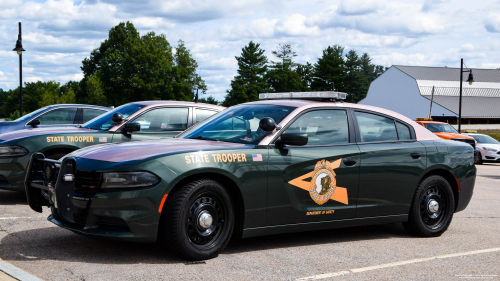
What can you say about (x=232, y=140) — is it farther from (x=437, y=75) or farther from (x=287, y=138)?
(x=437, y=75)

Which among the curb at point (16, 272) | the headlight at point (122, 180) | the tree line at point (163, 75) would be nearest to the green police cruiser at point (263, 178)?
the headlight at point (122, 180)

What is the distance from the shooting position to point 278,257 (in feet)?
16.6

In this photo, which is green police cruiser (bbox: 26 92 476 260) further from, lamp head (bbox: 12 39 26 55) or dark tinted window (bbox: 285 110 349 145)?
lamp head (bbox: 12 39 26 55)

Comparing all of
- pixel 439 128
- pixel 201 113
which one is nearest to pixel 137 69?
pixel 439 128

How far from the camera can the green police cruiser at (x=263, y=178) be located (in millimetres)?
4492

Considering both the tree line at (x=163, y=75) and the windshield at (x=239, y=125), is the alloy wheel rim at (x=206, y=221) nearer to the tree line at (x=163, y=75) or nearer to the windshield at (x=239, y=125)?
the windshield at (x=239, y=125)

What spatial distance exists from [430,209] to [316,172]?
1.89 meters

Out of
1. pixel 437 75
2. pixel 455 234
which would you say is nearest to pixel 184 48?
pixel 437 75

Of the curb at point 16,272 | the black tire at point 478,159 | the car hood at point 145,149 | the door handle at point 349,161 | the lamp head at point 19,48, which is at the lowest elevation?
the black tire at point 478,159

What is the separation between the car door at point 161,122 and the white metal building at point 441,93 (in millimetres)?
72302

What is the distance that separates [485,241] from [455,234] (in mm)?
458

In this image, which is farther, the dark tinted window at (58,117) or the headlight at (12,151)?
the dark tinted window at (58,117)

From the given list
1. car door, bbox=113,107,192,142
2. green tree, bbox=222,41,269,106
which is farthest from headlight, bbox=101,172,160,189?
green tree, bbox=222,41,269,106

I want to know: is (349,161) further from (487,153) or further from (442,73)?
(442,73)
